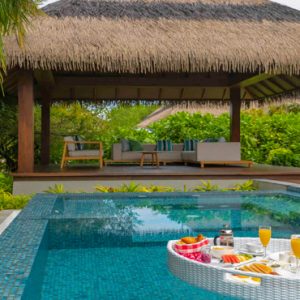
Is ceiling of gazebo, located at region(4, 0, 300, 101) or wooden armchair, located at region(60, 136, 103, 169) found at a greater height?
ceiling of gazebo, located at region(4, 0, 300, 101)

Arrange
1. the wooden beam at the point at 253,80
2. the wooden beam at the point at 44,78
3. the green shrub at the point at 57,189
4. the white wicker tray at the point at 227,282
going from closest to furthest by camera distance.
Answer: the white wicker tray at the point at 227,282, the green shrub at the point at 57,189, the wooden beam at the point at 44,78, the wooden beam at the point at 253,80

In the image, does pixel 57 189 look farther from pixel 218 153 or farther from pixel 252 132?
pixel 252 132

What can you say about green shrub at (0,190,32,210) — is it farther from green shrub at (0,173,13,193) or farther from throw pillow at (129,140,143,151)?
throw pillow at (129,140,143,151)

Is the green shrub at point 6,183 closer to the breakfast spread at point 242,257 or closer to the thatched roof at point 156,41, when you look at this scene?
the thatched roof at point 156,41

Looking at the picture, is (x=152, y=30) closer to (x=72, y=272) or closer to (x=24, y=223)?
(x=24, y=223)

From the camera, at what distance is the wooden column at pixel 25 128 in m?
8.30

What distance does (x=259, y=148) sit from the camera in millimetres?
14156

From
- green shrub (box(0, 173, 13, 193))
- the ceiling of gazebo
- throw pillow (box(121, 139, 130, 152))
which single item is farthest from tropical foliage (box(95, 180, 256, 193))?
throw pillow (box(121, 139, 130, 152))

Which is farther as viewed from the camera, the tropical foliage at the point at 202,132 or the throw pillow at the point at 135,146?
the tropical foliage at the point at 202,132

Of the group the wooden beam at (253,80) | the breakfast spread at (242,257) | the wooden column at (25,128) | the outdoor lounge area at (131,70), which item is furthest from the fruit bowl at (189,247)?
the wooden beam at (253,80)

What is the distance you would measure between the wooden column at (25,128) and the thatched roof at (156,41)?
0.47 meters

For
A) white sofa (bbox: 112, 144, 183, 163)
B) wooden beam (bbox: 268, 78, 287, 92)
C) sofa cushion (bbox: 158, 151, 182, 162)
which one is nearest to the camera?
white sofa (bbox: 112, 144, 183, 163)

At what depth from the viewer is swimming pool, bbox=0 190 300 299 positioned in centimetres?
319

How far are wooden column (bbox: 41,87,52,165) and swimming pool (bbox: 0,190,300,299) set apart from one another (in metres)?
4.95
